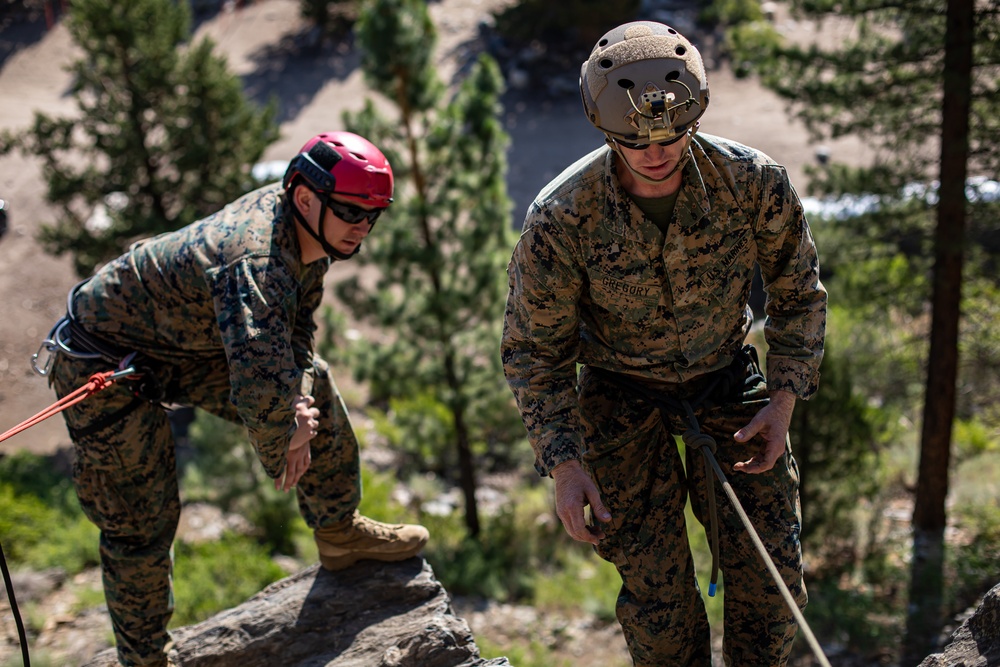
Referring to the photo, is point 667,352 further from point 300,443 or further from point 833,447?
point 833,447

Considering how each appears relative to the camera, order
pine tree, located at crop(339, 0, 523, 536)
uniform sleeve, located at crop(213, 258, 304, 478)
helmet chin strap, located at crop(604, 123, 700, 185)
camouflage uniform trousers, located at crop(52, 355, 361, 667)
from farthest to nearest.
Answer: pine tree, located at crop(339, 0, 523, 536)
camouflage uniform trousers, located at crop(52, 355, 361, 667)
uniform sleeve, located at crop(213, 258, 304, 478)
helmet chin strap, located at crop(604, 123, 700, 185)

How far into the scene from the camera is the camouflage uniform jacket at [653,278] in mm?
3129

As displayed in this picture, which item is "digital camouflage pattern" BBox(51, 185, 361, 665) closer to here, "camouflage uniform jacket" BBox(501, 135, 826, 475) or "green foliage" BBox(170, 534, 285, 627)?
"camouflage uniform jacket" BBox(501, 135, 826, 475)

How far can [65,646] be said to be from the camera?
27.0 ft

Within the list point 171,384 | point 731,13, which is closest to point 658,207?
point 171,384

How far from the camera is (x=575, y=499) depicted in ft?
9.84

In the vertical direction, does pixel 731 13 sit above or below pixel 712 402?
above

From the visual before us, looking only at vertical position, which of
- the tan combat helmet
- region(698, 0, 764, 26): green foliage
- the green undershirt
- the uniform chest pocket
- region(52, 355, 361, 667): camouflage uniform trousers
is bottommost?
region(52, 355, 361, 667): camouflage uniform trousers

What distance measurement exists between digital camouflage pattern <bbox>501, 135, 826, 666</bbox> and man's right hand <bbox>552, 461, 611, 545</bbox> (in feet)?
0.14

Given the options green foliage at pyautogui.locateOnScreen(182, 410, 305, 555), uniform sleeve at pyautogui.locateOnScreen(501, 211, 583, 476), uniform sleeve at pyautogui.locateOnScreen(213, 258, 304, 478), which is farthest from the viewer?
green foliage at pyautogui.locateOnScreen(182, 410, 305, 555)

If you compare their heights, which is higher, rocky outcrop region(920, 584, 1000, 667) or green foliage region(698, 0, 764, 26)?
green foliage region(698, 0, 764, 26)

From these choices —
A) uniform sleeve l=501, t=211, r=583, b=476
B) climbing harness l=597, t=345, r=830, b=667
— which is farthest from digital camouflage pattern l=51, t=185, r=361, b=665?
climbing harness l=597, t=345, r=830, b=667

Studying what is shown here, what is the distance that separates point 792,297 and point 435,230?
768 centimetres

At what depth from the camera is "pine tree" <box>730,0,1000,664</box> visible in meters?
8.12
